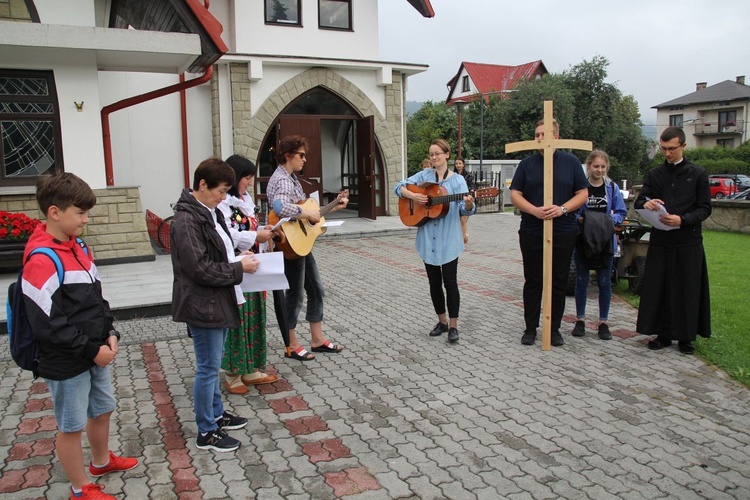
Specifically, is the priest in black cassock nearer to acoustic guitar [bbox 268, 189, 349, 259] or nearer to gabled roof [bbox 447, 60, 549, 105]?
acoustic guitar [bbox 268, 189, 349, 259]

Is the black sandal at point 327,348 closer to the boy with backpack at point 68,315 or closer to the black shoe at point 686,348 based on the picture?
the boy with backpack at point 68,315

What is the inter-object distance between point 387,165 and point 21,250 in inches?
377

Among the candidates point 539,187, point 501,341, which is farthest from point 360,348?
point 539,187

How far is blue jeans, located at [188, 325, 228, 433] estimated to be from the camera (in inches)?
143

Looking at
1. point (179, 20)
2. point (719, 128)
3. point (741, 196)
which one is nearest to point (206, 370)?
point (179, 20)

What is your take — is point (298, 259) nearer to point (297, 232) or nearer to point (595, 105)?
point (297, 232)

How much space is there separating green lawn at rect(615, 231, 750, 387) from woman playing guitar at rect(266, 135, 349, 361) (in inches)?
130

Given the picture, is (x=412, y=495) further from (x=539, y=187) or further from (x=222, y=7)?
(x=222, y=7)

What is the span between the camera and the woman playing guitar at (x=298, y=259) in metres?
5.04

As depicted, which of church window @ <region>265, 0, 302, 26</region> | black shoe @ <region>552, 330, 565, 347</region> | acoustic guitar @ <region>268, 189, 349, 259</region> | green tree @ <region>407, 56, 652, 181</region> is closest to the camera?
acoustic guitar @ <region>268, 189, 349, 259</region>

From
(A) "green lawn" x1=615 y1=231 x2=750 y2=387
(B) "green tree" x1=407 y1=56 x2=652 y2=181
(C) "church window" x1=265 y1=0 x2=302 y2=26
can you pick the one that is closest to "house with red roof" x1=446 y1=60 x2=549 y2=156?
(B) "green tree" x1=407 y1=56 x2=652 y2=181

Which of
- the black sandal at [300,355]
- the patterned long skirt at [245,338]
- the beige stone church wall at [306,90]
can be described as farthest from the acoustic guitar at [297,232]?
the beige stone church wall at [306,90]

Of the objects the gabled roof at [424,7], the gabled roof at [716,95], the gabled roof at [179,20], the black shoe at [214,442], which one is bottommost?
the black shoe at [214,442]

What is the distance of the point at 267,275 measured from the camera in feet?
13.4
